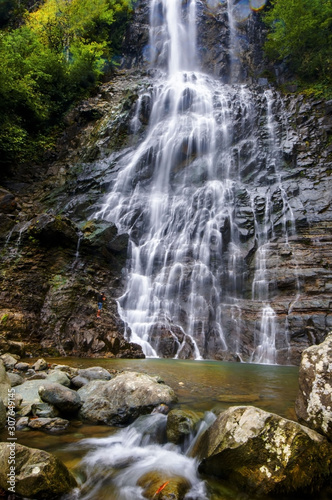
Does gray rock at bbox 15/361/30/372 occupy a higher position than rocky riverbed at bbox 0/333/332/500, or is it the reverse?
rocky riverbed at bbox 0/333/332/500

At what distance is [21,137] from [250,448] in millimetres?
21375

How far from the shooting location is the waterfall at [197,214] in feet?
38.8

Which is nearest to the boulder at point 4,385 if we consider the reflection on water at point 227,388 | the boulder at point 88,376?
the boulder at point 88,376

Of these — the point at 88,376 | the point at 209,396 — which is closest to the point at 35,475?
the point at 209,396

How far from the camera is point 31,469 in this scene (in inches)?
100

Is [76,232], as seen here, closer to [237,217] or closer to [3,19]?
[237,217]

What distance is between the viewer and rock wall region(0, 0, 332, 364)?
10.4 m

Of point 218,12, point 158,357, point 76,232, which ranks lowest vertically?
point 158,357

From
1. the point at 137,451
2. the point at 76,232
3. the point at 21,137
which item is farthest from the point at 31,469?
the point at 21,137

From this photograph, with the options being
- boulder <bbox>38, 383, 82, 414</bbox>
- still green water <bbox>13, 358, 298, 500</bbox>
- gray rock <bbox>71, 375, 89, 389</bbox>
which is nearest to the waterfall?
still green water <bbox>13, 358, 298, 500</bbox>

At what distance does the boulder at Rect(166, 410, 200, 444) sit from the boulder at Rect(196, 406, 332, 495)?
1.73ft

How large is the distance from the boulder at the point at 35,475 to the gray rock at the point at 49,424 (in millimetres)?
1274

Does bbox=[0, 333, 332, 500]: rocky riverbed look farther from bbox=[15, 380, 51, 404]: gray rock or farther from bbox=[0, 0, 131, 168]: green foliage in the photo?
bbox=[0, 0, 131, 168]: green foliage

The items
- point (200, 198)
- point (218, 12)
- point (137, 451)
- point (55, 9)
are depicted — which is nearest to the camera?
point (137, 451)
